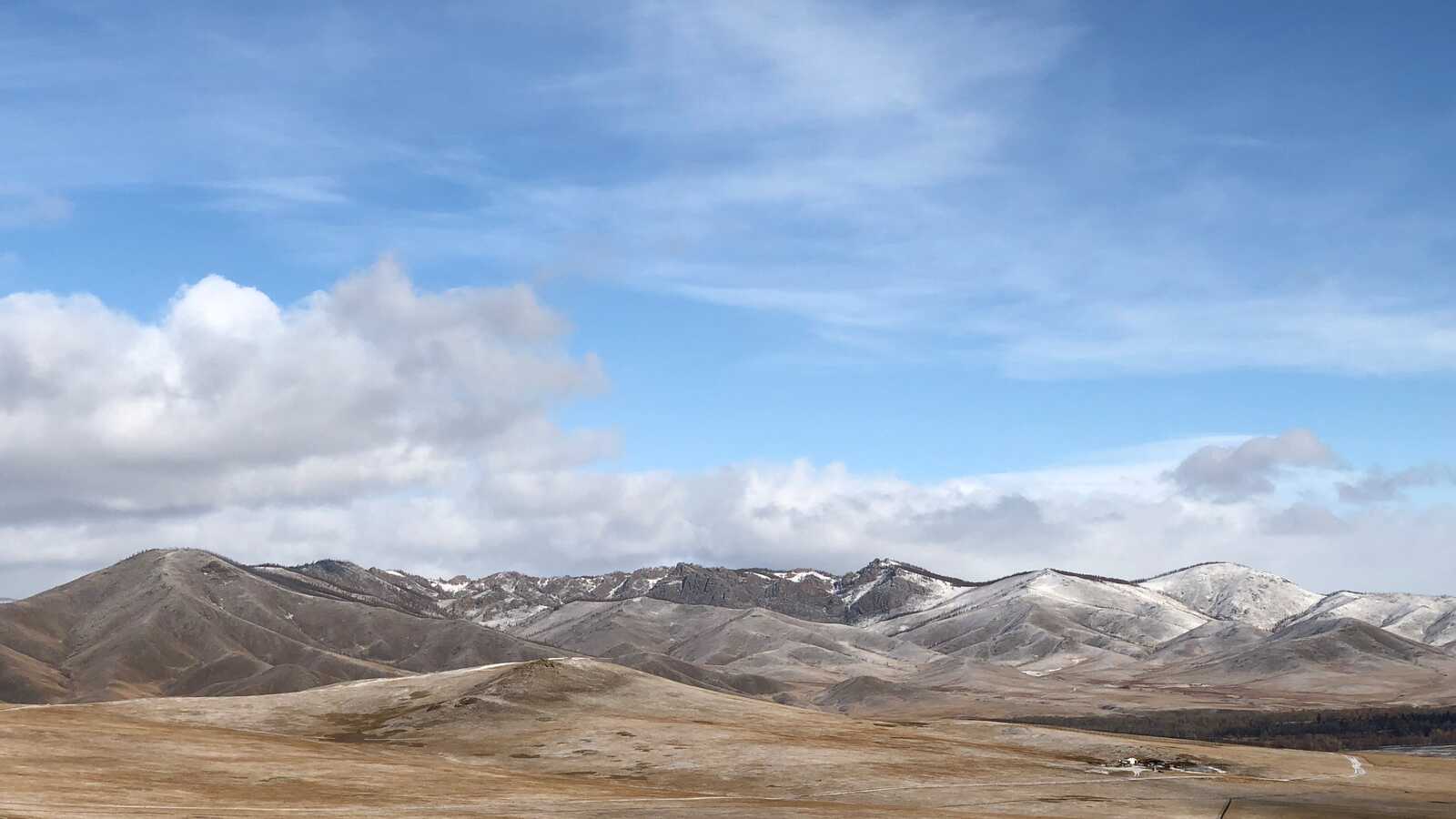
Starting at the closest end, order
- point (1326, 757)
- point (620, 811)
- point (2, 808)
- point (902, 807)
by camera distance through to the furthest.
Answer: point (2, 808) < point (620, 811) < point (902, 807) < point (1326, 757)

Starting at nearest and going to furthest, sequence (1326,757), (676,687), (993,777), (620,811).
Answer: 1. (620,811)
2. (993,777)
3. (1326,757)
4. (676,687)

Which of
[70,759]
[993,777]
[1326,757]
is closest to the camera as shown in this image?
[70,759]

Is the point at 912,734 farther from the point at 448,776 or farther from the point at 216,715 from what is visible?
the point at 216,715

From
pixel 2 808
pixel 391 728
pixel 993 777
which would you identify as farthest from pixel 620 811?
pixel 391 728

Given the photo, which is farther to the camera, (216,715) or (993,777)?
(216,715)

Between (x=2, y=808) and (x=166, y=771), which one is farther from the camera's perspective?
(x=166, y=771)

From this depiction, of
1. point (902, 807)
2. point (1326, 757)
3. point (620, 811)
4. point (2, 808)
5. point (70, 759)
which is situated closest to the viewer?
point (2, 808)

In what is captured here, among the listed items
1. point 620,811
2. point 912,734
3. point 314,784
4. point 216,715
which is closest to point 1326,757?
point 912,734

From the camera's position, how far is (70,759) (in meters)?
96.2

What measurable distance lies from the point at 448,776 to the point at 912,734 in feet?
195

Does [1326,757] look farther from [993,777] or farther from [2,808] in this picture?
[2,808]

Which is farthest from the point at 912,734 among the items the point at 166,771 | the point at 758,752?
the point at 166,771

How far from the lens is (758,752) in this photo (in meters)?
119

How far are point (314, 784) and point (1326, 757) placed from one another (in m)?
102
